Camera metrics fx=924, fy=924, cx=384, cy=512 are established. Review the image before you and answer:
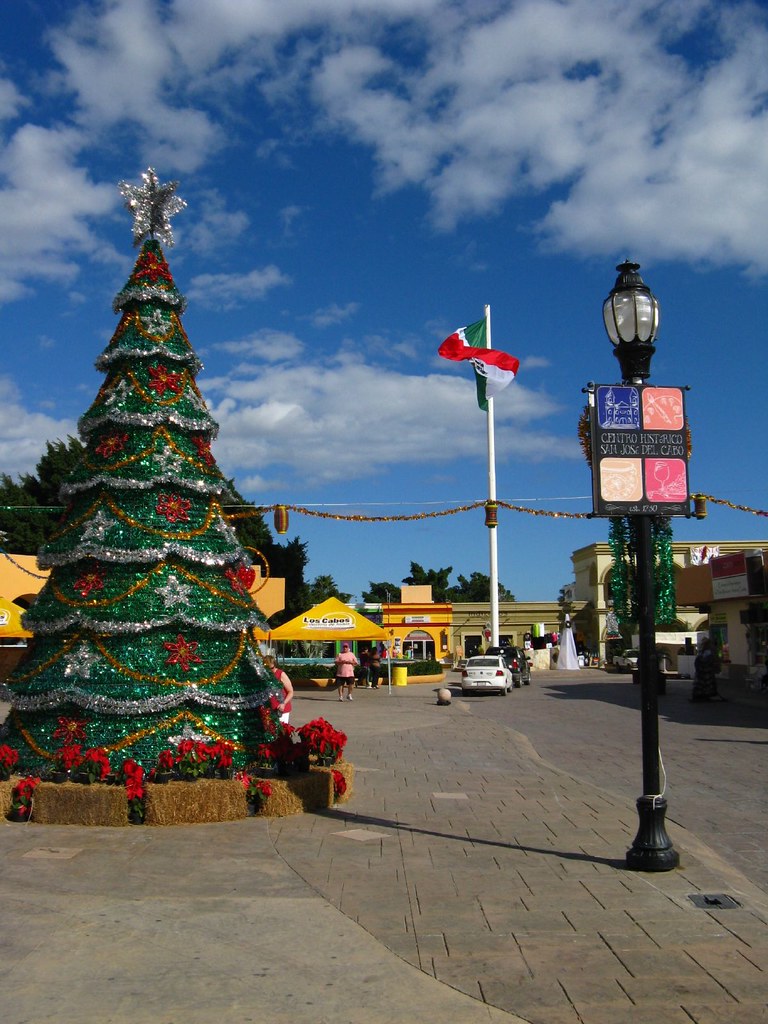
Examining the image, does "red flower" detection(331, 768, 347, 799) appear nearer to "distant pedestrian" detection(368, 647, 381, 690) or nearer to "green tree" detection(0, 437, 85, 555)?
"distant pedestrian" detection(368, 647, 381, 690)

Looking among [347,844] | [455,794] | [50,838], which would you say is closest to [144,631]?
[50,838]

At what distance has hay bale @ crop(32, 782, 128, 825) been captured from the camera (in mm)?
8055

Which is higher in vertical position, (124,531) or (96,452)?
(96,452)

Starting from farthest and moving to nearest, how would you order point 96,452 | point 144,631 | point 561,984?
point 96,452 < point 144,631 < point 561,984

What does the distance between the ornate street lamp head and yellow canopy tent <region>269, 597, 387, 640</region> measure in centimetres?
2014

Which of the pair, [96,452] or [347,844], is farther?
[96,452]

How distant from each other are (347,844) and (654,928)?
114 inches

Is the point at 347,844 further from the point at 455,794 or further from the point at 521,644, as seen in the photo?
the point at 521,644

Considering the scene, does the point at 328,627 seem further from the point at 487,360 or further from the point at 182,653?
the point at 182,653

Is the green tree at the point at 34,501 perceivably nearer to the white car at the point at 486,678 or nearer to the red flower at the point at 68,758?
the white car at the point at 486,678

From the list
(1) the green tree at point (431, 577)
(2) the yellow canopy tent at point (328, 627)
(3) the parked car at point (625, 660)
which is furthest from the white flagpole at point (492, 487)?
(1) the green tree at point (431, 577)

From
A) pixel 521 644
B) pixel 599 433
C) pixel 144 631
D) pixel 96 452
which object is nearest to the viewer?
pixel 599 433

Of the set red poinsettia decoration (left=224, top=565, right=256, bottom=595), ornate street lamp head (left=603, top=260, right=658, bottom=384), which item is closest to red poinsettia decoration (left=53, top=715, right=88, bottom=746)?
red poinsettia decoration (left=224, top=565, right=256, bottom=595)

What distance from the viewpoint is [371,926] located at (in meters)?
5.46
